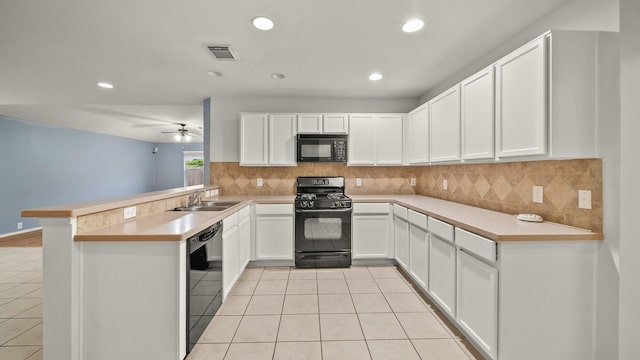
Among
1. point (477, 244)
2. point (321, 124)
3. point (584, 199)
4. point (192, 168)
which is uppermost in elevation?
point (321, 124)

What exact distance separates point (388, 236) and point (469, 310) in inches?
63.4

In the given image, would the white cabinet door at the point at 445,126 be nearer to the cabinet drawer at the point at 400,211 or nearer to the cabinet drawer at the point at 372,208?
the cabinet drawer at the point at 400,211

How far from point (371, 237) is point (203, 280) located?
217 cm

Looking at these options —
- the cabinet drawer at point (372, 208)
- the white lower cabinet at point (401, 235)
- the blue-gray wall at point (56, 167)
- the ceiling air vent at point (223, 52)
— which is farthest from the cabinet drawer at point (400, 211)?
the blue-gray wall at point (56, 167)

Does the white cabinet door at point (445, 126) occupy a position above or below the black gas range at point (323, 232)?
above

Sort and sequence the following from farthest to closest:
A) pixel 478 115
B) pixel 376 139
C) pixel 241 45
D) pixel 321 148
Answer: pixel 376 139
pixel 321 148
pixel 241 45
pixel 478 115

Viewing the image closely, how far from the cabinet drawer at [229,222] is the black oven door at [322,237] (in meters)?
0.84

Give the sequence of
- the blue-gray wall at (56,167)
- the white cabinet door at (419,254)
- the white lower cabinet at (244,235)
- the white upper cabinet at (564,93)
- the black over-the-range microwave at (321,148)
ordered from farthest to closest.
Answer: the blue-gray wall at (56,167)
the black over-the-range microwave at (321,148)
the white lower cabinet at (244,235)
the white cabinet door at (419,254)
the white upper cabinet at (564,93)

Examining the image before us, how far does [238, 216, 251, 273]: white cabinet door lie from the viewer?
9.78ft

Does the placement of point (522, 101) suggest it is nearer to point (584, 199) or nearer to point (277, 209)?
point (584, 199)

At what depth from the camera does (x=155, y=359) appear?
1604 millimetres

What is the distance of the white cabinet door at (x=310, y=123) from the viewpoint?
145 inches

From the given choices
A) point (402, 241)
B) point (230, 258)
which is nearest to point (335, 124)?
point (402, 241)

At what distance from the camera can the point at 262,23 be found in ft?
6.78
